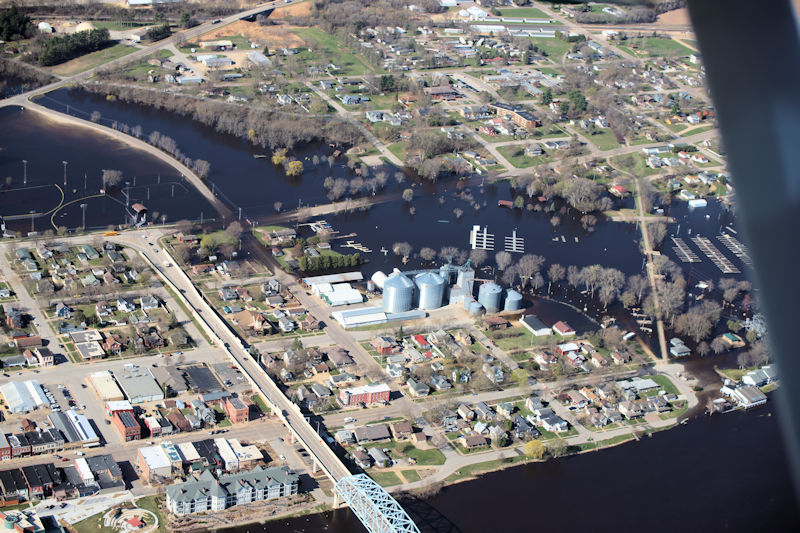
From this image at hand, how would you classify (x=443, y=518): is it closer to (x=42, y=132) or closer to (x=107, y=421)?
(x=107, y=421)

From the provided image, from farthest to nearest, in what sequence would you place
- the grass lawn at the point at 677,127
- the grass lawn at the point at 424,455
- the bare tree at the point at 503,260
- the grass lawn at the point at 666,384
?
the grass lawn at the point at 677,127 → the bare tree at the point at 503,260 → the grass lawn at the point at 666,384 → the grass lawn at the point at 424,455

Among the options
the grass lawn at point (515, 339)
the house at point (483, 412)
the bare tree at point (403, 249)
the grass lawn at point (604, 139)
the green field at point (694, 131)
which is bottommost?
the house at point (483, 412)

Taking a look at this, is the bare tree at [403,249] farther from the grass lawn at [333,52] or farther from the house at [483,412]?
the grass lawn at [333,52]

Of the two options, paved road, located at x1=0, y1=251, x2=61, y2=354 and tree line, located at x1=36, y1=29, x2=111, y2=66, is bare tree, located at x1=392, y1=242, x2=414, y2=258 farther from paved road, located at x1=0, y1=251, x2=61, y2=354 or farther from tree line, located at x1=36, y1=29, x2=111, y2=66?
tree line, located at x1=36, y1=29, x2=111, y2=66

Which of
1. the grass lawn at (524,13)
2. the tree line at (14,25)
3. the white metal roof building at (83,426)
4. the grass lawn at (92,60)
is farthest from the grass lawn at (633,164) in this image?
the tree line at (14,25)

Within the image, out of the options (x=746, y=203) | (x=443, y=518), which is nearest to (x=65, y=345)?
(x=443, y=518)

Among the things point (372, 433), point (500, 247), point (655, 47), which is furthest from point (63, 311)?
point (655, 47)
